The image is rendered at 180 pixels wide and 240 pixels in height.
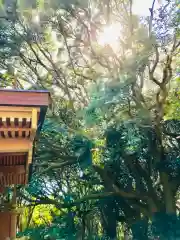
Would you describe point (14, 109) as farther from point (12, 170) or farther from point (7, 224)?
point (7, 224)

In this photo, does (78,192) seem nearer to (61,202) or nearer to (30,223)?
(61,202)

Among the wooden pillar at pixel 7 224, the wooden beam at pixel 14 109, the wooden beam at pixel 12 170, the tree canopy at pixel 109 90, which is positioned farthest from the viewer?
the tree canopy at pixel 109 90

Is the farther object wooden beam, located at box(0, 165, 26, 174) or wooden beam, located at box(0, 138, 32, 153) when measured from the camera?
wooden beam, located at box(0, 165, 26, 174)

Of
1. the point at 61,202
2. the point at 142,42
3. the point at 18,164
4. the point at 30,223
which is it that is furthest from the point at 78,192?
the point at 18,164

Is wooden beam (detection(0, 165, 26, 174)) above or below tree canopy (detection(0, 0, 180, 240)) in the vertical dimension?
below

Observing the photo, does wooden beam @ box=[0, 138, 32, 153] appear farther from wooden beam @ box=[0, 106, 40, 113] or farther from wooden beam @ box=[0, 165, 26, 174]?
wooden beam @ box=[0, 165, 26, 174]

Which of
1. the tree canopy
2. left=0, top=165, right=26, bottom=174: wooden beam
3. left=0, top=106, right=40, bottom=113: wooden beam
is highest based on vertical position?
Answer: the tree canopy

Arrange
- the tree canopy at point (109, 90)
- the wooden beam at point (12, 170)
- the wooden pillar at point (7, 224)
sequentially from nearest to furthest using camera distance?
the wooden beam at point (12, 170)
the wooden pillar at point (7, 224)
the tree canopy at point (109, 90)

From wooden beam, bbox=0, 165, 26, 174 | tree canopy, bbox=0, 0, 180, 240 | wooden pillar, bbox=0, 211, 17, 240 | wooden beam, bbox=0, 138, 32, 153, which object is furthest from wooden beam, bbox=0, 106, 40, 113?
tree canopy, bbox=0, 0, 180, 240

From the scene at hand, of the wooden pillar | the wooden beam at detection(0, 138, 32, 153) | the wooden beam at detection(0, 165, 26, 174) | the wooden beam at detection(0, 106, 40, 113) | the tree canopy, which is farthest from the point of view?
the tree canopy

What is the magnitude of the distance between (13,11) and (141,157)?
436 centimetres

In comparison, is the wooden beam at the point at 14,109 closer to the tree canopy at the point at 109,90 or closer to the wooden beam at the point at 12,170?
the wooden beam at the point at 12,170

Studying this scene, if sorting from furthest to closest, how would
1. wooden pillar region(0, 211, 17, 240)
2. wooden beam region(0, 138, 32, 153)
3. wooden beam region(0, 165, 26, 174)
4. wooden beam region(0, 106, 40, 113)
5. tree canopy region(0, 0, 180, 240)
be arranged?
tree canopy region(0, 0, 180, 240) → wooden pillar region(0, 211, 17, 240) → wooden beam region(0, 165, 26, 174) → wooden beam region(0, 138, 32, 153) → wooden beam region(0, 106, 40, 113)

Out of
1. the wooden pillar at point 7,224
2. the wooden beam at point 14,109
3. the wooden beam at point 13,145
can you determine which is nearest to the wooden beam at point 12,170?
the wooden beam at point 13,145
